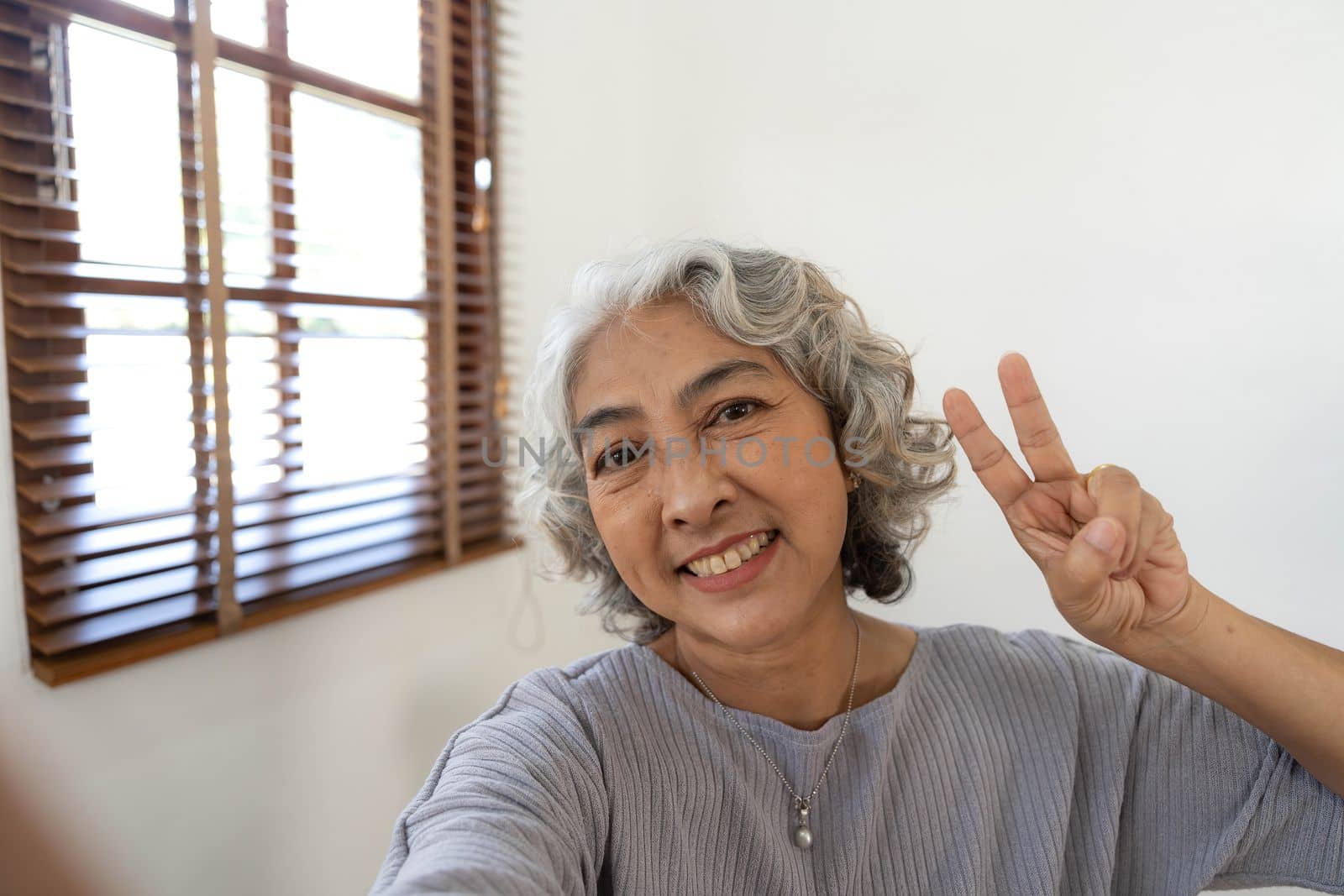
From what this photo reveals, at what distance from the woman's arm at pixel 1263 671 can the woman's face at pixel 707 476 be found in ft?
1.39

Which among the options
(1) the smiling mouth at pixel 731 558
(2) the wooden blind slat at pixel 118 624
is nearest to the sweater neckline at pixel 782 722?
(1) the smiling mouth at pixel 731 558

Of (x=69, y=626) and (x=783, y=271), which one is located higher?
(x=783, y=271)

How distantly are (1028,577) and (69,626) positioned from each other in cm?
204

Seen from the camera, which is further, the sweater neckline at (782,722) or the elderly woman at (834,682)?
the sweater neckline at (782,722)

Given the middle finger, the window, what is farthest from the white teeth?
the window

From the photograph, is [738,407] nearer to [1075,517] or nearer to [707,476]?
[707,476]

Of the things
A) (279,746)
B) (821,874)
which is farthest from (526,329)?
(821,874)

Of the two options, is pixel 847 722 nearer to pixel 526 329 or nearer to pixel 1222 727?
pixel 1222 727

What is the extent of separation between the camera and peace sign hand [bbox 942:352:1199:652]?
1.05 metres

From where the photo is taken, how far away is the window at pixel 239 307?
1602 millimetres

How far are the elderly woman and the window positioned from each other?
891mm

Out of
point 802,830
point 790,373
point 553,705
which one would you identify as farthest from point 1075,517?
point 553,705

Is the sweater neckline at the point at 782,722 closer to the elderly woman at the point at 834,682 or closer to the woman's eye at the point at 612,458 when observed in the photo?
the elderly woman at the point at 834,682

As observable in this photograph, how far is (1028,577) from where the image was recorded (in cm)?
220
